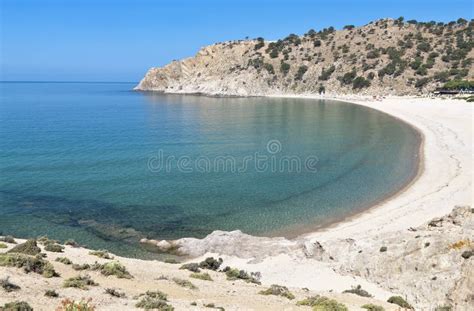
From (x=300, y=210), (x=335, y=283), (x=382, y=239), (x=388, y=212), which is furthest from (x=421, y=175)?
(x=335, y=283)

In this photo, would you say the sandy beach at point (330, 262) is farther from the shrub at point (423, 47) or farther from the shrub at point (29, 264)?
the shrub at point (423, 47)

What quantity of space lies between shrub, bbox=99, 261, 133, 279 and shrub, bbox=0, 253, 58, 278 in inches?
60.3

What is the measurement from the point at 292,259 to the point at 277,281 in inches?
98.3

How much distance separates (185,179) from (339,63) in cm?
12156

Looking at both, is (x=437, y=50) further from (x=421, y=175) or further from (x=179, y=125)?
(x=421, y=175)

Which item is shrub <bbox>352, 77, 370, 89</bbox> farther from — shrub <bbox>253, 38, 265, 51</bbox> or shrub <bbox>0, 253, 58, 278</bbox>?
shrub <bbox>0, 253, 58, 278</bbox>

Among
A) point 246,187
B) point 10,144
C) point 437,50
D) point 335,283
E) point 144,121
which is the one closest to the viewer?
point 335,283

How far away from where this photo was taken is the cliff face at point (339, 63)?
130m

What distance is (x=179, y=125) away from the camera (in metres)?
76.6

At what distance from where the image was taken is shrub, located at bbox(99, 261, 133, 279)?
14.4m

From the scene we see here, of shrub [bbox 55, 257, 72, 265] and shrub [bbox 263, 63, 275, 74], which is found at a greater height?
shrub [bbox 263, 63, 275, 74]

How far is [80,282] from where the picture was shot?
42.2ft

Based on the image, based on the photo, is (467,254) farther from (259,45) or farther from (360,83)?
(259,45)

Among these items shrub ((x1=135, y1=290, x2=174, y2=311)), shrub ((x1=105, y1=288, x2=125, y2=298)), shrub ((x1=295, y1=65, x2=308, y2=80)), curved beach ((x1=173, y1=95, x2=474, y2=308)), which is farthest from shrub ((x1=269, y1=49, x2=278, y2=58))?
shrub ((x1=135, y1=290, x2=174, y2=311))
